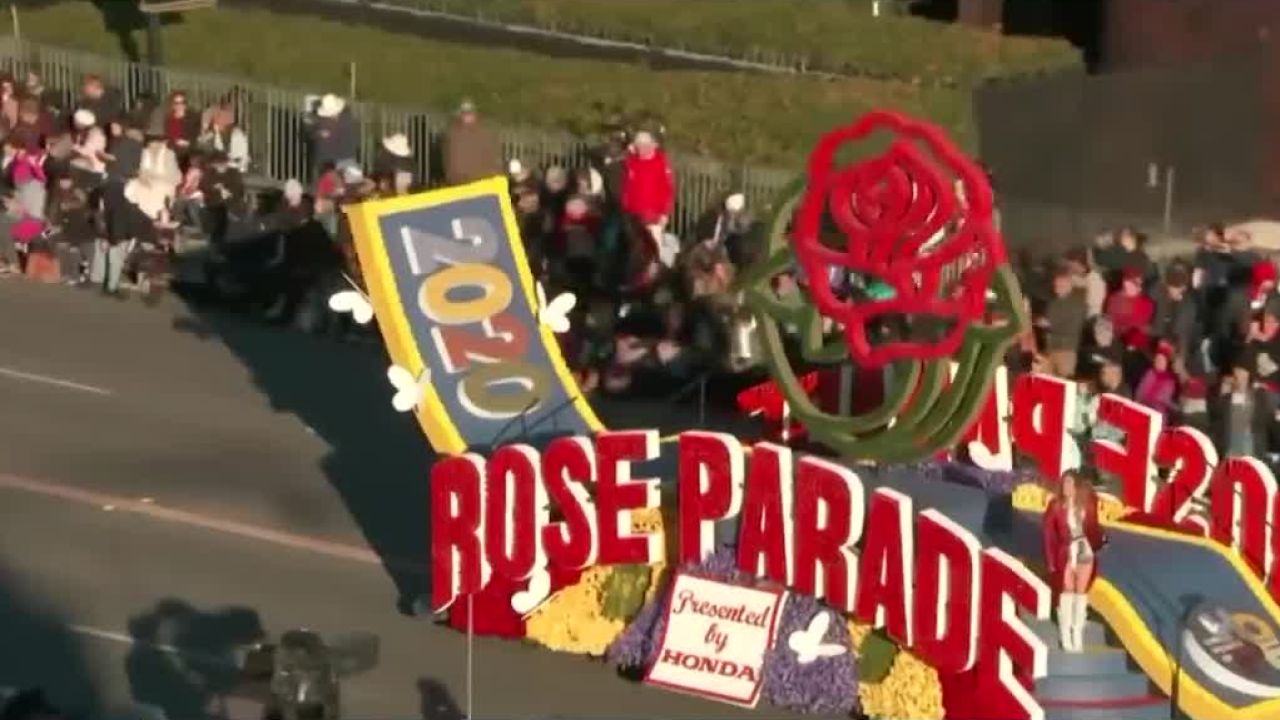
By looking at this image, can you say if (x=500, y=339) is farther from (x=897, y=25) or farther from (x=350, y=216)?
(x=897, y=25)

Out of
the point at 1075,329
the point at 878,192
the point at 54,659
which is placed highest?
the point at 878,192

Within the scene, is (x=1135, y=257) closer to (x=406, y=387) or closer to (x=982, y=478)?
(x=982, y=478)

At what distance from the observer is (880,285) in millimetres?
Answer: 22438

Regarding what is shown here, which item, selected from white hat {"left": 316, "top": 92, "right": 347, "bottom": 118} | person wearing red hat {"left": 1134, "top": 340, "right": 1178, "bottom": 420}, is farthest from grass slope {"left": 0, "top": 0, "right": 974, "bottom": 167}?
person wearing red hat {"left": 1134, "top": 340, "right": 1178, "bottom": 420}

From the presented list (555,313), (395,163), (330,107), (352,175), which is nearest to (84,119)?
(330,107)

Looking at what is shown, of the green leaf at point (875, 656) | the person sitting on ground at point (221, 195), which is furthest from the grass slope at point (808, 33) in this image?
the green leaf at point (875, 656)

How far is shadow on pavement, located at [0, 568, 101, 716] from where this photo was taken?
72.5 feet

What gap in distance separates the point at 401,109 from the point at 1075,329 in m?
9.19

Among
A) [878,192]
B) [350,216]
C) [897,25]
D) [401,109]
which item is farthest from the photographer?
[897,25]

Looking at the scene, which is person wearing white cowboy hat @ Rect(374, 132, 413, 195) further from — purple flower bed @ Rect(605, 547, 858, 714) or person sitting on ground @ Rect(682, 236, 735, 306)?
purple flower bed @ Rect(605, 547, 858, 714)

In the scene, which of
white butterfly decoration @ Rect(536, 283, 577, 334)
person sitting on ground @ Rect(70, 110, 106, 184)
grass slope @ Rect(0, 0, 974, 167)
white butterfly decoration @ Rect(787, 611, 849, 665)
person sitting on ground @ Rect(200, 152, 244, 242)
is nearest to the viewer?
white butterfly decoration @ Rect(787, 611, 849, 665)

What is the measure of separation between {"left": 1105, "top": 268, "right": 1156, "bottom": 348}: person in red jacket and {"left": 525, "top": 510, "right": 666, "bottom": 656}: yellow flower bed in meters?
5.40

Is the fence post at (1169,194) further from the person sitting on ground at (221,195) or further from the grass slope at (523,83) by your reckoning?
the person sitting on ground at (221,195)

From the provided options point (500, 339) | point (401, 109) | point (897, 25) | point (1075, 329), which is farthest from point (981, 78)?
point (500, 339)
